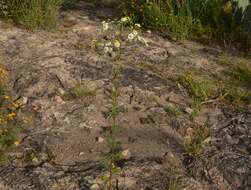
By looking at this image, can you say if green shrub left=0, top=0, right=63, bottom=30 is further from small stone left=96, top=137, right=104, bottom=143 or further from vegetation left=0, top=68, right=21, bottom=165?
small stone left=96, top=137, right=104, bottom=143

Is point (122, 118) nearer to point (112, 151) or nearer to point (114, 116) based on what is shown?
point (114, 116)

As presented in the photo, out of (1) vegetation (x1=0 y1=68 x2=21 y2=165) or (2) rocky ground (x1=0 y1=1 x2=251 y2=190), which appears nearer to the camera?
(2) rocky ground (x1=0 y1=1 x2=251 y2=190)

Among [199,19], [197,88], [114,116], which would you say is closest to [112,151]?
[114,116]

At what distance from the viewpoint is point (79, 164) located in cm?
380

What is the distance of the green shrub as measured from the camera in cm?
559

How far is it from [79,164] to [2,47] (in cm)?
195

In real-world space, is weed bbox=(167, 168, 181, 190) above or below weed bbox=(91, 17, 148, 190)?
below

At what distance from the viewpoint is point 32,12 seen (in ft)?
18.3

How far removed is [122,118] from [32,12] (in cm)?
190

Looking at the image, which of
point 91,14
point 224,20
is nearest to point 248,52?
point 224,20

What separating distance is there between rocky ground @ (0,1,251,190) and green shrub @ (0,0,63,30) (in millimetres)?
124

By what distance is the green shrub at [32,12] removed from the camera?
5594 mm

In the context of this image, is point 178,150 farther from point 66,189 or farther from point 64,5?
point 64,5

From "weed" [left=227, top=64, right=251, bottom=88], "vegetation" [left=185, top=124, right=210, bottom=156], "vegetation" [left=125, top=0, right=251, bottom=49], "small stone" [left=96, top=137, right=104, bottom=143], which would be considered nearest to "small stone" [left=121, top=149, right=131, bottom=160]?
"small stone" [left=96, top=137, right=104, bottom=143]
